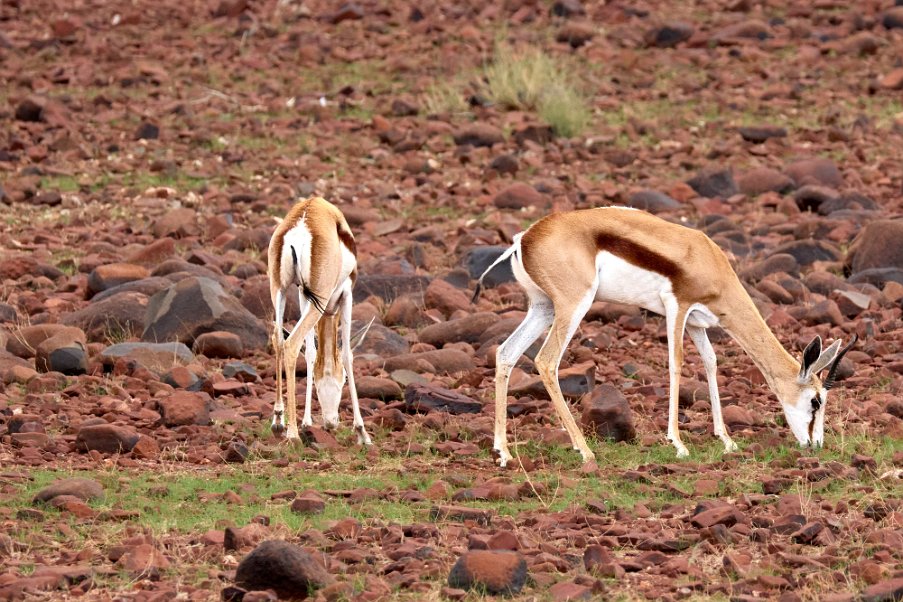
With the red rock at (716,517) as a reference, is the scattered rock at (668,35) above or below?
below

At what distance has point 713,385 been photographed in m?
8.86

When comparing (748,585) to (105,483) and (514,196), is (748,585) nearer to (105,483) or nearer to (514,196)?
(105,483)

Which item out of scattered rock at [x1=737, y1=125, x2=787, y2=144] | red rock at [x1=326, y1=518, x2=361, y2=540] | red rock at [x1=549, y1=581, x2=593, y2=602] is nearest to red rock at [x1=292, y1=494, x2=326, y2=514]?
red rock at [x1=326, y1=518, x2=361, y2=540]

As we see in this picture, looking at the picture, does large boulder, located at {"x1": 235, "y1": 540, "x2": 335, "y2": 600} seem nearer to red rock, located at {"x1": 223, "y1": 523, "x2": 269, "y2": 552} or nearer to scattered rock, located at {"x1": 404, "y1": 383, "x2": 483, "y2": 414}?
red rock, located at {"x1": 223, "y1": 523, "x2": 269, "y2": 552}

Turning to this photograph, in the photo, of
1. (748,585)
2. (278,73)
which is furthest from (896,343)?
(278,73)

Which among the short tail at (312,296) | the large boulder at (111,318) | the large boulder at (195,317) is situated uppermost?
the short tail at (312,296)

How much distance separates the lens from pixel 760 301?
12.0m

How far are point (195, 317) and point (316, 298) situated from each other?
2.72m

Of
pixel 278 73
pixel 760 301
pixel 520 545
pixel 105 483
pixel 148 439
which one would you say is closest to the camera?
pixel 520 545

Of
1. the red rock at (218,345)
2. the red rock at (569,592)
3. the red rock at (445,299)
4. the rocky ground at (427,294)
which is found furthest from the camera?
the red rock at (445,299)

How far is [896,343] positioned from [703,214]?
434cm

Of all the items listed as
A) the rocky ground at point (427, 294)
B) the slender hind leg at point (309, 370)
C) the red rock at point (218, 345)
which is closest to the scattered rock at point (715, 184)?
the rocky ground at point (427, 294)

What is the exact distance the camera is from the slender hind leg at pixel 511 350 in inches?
337

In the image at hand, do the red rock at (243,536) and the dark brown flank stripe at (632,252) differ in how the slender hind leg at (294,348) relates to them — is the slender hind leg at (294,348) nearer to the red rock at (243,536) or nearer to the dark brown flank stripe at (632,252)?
the dark brown flank stripe at (632,252)
